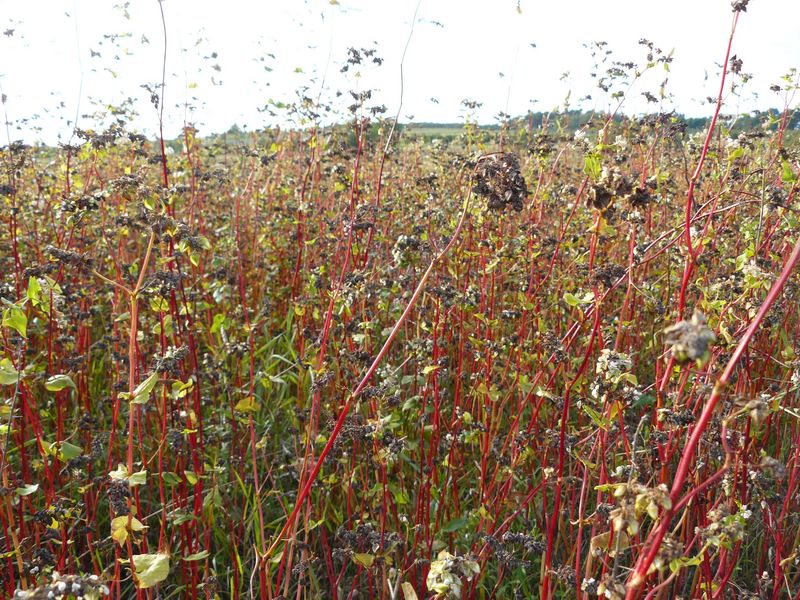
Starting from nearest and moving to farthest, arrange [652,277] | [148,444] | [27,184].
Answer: [148,444] < [652,277] < [27,184]

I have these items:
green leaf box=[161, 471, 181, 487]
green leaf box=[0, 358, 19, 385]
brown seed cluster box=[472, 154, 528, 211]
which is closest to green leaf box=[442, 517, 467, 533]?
green leaf box=[161, 471, 181, 487]

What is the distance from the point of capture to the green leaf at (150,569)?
1435 mm

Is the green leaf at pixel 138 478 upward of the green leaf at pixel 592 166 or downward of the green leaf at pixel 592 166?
downward

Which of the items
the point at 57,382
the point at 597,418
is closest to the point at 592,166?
the point at 597,418

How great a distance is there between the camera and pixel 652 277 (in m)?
4.49

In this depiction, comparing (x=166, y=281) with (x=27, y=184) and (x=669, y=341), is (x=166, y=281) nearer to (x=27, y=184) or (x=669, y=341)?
(x=669, y=341)

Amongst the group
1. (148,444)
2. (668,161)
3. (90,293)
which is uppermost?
(668,161)

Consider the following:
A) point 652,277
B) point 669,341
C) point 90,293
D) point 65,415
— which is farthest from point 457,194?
point 669,341

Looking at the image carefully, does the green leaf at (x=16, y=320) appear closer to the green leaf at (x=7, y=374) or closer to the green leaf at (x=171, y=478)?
the green leaf at (x=7, y=374)

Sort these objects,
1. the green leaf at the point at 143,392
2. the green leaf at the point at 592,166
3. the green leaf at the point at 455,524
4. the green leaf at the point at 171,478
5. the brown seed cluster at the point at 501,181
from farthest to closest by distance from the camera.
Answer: the green leaf at the point at 455,524, the green leaf at the point at 171,478, the brown seed cluster at the point at 501,181, the green leaf at the point at 592,166, the green leaf at the point at 143,392

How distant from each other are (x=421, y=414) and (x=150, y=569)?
165 centimetres

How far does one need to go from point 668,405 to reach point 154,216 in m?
1.86

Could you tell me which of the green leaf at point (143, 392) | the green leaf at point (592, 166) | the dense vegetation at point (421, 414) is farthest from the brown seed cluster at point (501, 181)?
the green leaf at point (143, 392)

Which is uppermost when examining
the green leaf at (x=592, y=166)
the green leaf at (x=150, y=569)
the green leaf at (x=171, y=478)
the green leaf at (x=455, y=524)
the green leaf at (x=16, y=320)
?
the green leaf at (x=592, y=166)
